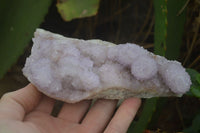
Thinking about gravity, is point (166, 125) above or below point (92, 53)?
below

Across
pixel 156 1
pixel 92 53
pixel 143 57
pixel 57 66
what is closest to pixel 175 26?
pixel 156 1

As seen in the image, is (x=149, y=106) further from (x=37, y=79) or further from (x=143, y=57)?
(x=37, y=79)

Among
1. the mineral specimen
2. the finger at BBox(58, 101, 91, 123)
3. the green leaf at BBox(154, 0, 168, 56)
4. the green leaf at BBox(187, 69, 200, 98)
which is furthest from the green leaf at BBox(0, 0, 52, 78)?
the green leaf at BBox(187, 69, 200, 98)

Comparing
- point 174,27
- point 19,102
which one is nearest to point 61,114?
point 19,102

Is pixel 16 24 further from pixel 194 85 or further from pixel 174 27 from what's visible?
pixel 194 85

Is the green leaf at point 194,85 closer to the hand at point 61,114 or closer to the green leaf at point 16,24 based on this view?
the hand at point 61,114

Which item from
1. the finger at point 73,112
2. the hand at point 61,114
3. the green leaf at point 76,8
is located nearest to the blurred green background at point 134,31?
the green leaf at point 76,8

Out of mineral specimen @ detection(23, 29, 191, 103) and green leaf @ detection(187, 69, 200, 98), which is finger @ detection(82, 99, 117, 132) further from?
green leaf @ detection(187, 69, 200, 98)
